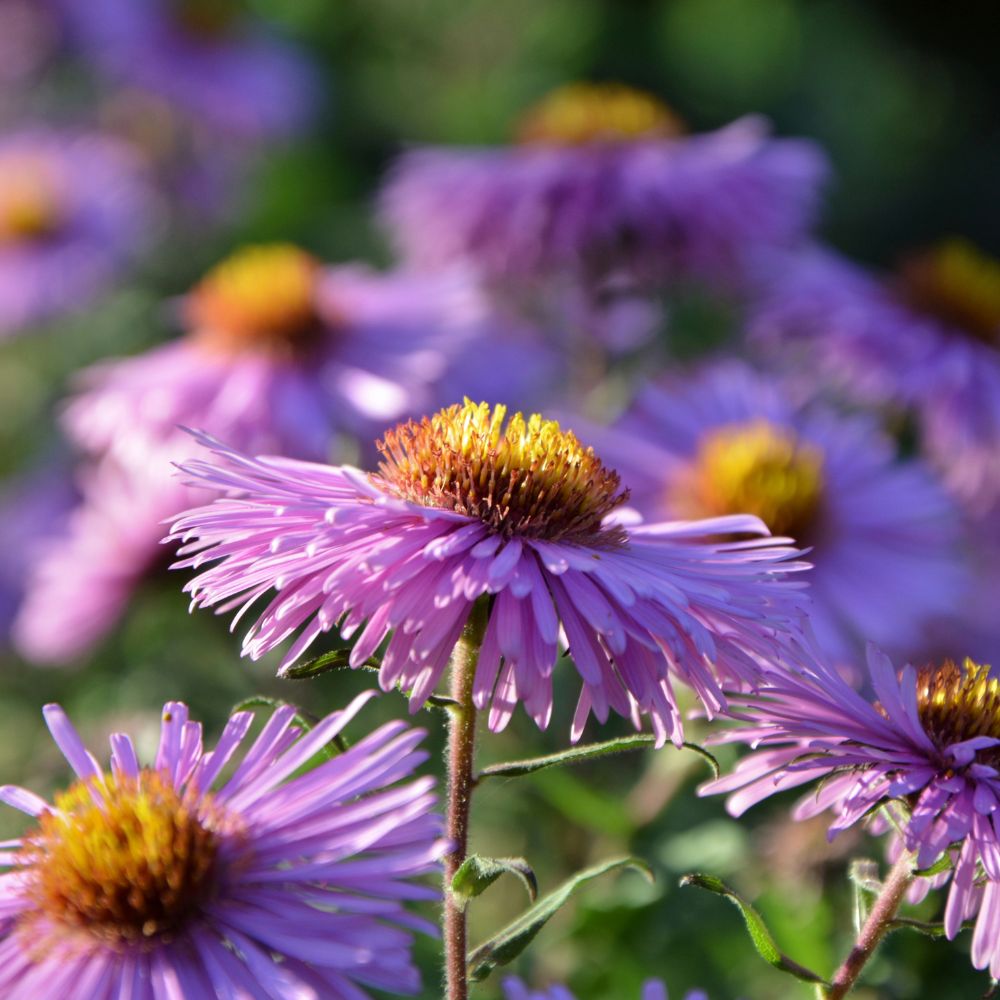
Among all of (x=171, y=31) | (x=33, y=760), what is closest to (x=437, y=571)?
(x=33, y=760)

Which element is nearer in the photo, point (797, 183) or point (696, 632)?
point (696, 632)

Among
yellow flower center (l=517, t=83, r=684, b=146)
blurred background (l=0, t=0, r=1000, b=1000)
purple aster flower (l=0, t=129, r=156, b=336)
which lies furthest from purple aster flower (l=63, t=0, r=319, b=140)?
yellow flower center (l=517, t=83, r=684, b=146)

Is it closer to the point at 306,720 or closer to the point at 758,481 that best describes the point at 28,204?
the point at 758,481

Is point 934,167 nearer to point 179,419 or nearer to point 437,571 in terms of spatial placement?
point 179,419

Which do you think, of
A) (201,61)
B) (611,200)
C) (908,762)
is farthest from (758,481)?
(201,61)

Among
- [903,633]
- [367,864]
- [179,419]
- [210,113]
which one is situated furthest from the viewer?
[210,113]

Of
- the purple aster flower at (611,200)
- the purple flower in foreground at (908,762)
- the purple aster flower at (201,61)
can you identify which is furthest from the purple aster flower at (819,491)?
the purple aster flower at (201,61)

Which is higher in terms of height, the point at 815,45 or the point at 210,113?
the point at 210,113

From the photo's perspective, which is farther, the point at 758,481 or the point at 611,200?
the point at 611,200
